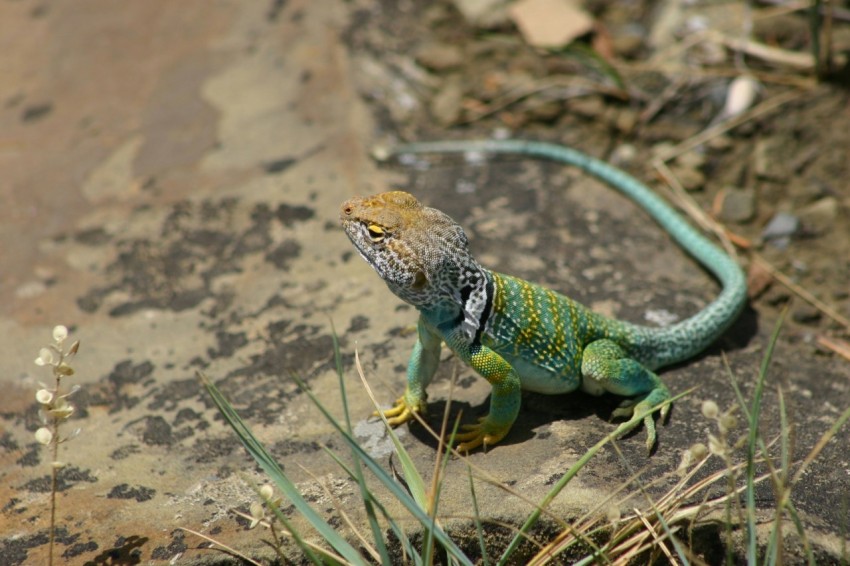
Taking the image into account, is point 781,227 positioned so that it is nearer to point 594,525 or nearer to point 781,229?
point 781,229

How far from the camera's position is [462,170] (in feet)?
19.2

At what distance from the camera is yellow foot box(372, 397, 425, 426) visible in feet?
12.1

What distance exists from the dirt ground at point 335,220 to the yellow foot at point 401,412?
0.21 ft

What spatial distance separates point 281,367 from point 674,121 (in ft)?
12.6

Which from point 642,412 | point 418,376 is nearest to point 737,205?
point 642,412

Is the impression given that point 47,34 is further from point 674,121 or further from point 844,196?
point 844,196

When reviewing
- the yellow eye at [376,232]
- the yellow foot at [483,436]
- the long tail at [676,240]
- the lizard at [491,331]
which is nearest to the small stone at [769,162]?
the long tail at [676,240]

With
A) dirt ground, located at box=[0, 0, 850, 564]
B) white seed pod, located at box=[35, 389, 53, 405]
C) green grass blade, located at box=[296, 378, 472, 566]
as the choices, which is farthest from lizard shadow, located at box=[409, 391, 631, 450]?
white seed pod, located at box=[35, 389, 53, 405]

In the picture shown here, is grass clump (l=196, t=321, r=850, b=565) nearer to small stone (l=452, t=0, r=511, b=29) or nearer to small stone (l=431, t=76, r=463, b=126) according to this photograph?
small stone (l=431, t=76, r=463, b=126)

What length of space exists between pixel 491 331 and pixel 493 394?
264mm

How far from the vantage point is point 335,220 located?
17.0 feet

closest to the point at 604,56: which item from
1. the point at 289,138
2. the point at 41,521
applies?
the point at 289,138

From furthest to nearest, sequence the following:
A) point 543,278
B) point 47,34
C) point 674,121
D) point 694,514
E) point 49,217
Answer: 1. point 47,34
2. point 674,121
3. point 49,217
4. point 543,278
5. point 694,514

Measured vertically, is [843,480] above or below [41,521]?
below
